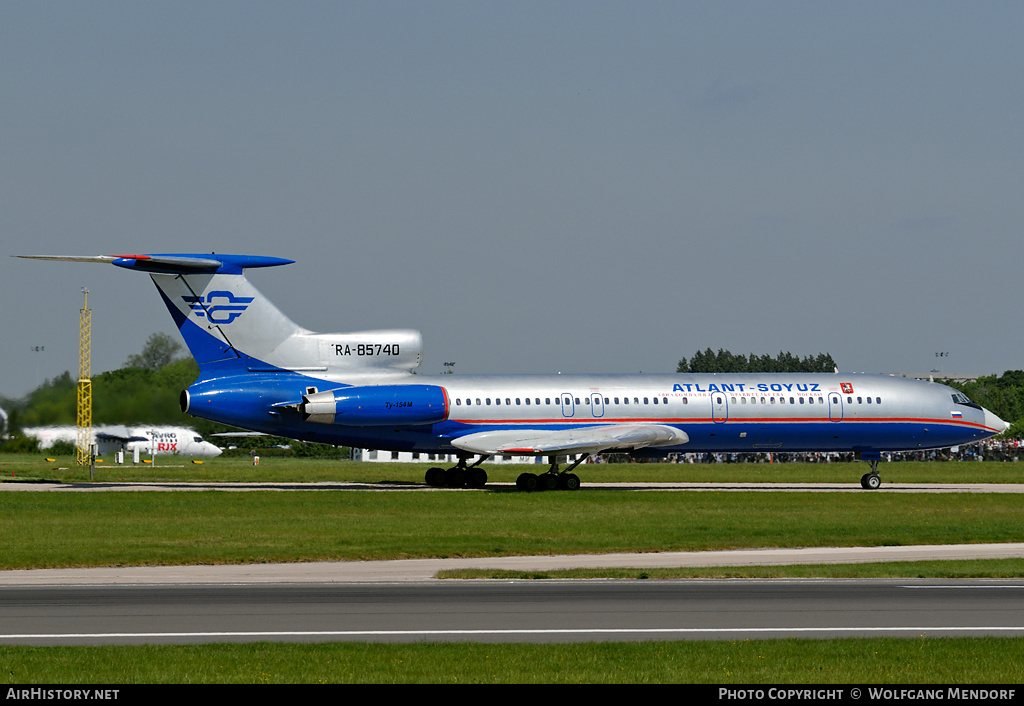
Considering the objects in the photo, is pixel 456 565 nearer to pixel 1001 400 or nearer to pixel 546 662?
pixel 546 662

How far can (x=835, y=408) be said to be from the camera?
48.9m

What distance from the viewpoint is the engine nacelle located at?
145 feet

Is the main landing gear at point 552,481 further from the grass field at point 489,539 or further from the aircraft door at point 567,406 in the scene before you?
the grass field at point 489,539

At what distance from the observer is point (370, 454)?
84125 millimetres

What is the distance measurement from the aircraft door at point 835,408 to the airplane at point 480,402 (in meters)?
0.06

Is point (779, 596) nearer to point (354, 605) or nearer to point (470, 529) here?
point (354, 605)

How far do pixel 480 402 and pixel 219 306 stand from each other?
33.3ft

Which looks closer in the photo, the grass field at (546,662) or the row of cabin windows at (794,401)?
the grass field at (546,662)

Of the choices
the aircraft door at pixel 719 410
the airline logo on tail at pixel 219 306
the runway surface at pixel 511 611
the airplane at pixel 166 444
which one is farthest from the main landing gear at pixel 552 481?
the airplane at pixel 166 444

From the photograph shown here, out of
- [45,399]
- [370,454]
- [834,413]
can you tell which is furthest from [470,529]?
[370,454]

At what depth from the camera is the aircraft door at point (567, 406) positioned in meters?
47.0

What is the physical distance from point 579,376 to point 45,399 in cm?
2398

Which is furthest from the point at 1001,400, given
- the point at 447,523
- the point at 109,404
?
the point at 447,523

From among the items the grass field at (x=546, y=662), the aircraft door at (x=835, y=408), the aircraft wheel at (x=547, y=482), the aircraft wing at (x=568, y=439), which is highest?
the aircraft door at (x=835, y=408)
